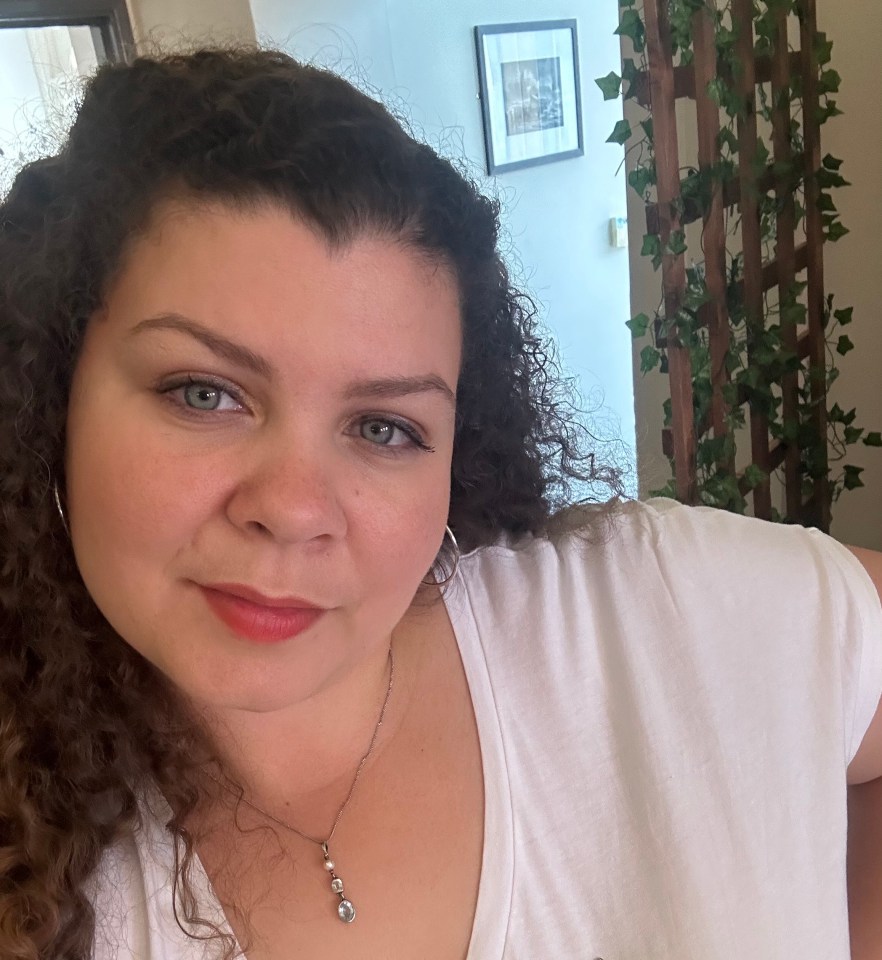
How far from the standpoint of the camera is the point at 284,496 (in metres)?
0.65

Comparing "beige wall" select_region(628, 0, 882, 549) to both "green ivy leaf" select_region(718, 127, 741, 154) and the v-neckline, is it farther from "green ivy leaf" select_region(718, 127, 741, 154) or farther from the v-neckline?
the v-neckline

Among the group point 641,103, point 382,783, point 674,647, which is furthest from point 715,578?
point 641,103

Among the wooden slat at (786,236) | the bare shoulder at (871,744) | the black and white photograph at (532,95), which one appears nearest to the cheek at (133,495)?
the bare shoulder at (871,744)

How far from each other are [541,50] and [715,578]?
2.50 metres

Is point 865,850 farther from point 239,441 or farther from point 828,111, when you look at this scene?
point 828,111

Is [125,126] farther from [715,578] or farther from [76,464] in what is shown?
[715,578]

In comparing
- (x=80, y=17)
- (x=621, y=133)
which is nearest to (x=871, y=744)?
(x=621, y=133)

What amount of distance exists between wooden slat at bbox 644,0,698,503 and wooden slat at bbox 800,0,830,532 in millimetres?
352

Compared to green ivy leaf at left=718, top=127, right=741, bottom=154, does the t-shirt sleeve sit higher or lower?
lower

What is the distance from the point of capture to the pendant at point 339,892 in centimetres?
75

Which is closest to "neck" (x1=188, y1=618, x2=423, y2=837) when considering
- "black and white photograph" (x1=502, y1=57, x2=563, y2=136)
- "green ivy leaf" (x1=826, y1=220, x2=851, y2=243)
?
"green ivy leaf" (x1=826, y1=220, x2=851, y2=243)

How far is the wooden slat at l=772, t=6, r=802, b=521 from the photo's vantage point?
164 centimetres

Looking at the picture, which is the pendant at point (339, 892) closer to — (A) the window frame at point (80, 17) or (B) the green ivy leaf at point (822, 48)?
(A) the window frame at point (80, 17)

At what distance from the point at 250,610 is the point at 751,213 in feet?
4.56
